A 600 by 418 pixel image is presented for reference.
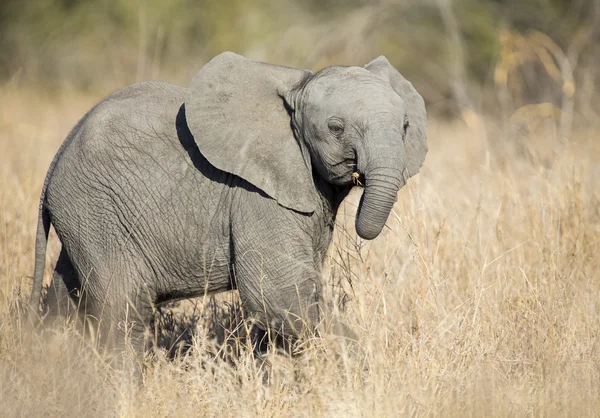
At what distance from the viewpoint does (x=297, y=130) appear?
4.28 meters

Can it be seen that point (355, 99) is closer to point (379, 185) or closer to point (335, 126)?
point (335, 126)

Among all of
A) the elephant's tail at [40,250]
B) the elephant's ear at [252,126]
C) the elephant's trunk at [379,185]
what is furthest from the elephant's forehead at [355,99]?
the elephant's tail at [40,250]

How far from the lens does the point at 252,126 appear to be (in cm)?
435

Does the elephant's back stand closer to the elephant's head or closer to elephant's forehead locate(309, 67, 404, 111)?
the elephant's head

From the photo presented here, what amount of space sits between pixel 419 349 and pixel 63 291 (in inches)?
78.7

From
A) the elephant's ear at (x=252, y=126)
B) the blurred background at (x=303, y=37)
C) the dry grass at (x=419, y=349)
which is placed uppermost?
the blurred background at (x=303, y=37)

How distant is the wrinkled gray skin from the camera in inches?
164

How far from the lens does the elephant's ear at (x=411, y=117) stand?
4.38m

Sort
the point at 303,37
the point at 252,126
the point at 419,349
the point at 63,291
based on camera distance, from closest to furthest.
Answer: the point at 419,349
the point at 252,126
the point at 63,291
the point at 303,37

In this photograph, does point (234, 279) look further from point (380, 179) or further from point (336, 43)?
point (336, 43)

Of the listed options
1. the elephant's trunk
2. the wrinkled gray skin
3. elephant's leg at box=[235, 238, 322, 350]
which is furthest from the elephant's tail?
the elephant's trunk

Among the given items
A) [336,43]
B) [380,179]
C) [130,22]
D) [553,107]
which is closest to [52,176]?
[380,179]

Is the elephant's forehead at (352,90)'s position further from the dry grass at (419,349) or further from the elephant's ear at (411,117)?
the dry grass at (419,349)

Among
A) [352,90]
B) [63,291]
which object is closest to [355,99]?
[352,90]
